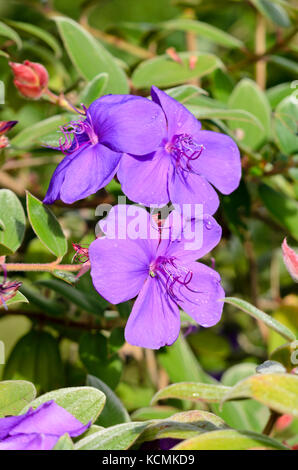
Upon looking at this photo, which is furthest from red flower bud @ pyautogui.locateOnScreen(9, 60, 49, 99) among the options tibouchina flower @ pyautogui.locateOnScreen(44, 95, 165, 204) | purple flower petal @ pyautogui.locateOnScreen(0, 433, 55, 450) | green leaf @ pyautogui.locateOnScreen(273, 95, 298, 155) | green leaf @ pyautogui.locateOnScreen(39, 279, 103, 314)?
purple flower petal @ pyautogui.locateOnScreen(0, 433, 55, 450)

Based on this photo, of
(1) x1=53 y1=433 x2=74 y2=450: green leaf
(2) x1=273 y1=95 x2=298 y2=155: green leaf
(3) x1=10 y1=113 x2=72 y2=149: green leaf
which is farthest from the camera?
(2) x1=273 y1=95 x2=298 y2=155: green leaf

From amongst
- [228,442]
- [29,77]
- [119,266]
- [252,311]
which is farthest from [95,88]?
[228,442]

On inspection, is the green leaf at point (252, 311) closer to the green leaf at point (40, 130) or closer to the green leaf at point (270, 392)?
the green leaf at point (270, 392)

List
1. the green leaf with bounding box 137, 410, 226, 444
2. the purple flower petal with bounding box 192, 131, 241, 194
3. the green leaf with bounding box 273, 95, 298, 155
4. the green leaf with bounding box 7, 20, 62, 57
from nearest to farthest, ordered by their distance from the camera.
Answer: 1. the green leaf with bounding box 137, 410, 226, 444
2. the purple flower petal with bounding box 192, 131, 241, 194
3. the green leaf with bounding box 273, 95, 298, 155
4. the green leaf with bounding box 7, 20, 62, 57

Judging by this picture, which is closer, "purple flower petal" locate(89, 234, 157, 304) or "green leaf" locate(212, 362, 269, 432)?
"purple flower petal" locate(89, 234, 157, 304)

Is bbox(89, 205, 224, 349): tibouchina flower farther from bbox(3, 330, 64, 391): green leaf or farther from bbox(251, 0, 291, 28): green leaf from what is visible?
bbox(251, 0, 291, 28): green leaf

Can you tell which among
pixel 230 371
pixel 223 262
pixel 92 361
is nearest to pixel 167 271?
pixel 92 361

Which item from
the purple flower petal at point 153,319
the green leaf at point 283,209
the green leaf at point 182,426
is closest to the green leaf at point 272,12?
the green leaf at point 283,209
